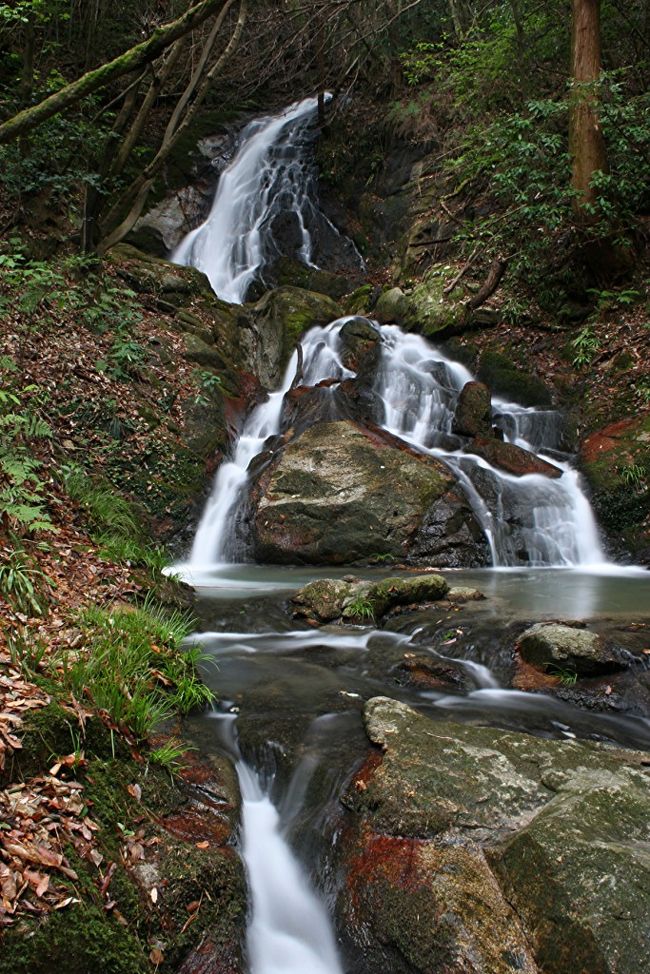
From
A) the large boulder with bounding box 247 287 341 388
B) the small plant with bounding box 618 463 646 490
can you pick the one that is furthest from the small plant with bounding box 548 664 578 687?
the large boulder with bounding box 247 287 341 388

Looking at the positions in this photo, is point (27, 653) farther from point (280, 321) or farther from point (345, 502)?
point (280, 321)

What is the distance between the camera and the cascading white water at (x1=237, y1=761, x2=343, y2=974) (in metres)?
2.89

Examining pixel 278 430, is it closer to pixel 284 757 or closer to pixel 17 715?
pixel 284 757

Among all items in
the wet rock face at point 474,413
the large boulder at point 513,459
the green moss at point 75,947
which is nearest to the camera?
the green moss at point 75,947

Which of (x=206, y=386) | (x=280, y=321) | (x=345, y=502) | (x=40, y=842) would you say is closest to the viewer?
(x=40, y=842)

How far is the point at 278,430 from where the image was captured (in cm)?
1272

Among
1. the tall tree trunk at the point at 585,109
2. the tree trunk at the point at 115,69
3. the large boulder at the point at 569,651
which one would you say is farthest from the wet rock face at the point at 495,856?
the tall tree trunk at the point at 585,109

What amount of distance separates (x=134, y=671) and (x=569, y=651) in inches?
136

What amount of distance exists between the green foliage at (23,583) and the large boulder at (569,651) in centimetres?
387

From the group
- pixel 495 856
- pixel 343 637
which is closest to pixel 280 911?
pixel 495 856

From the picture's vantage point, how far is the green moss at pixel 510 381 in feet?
41.8

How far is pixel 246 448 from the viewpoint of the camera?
40.3ft

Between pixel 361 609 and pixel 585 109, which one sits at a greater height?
pixel 585 109

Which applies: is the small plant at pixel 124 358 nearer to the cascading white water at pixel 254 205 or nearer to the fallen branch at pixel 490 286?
the cascading white water at pixel 254 205
